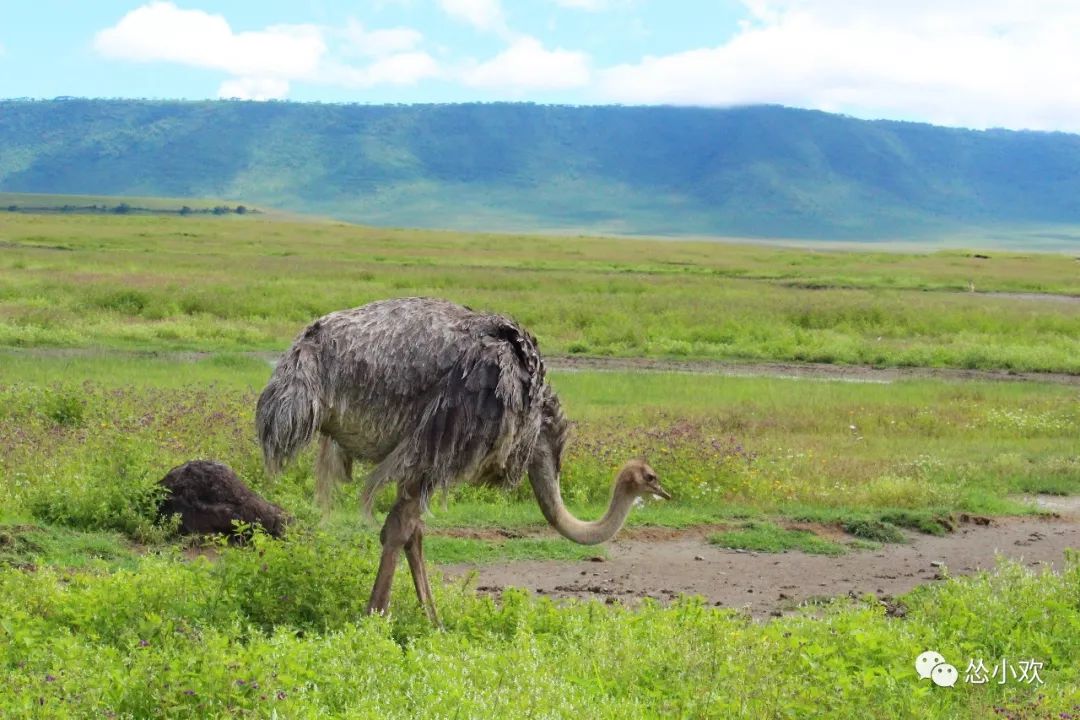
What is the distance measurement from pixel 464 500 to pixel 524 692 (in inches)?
248

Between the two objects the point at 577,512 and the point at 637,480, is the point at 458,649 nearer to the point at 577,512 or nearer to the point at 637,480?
the point at 637,480

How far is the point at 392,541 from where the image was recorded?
7578 millimetres

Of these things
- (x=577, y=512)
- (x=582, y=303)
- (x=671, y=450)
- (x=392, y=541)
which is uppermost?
(x=392, y=541)

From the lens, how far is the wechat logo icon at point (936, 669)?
658cm

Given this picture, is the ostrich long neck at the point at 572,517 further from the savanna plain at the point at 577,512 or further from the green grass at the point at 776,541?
the green grass at the point at 776,541

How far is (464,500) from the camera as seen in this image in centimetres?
1224

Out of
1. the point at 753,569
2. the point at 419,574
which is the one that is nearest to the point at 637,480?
the point at 419,574

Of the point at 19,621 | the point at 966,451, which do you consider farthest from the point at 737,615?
the point at 966,451

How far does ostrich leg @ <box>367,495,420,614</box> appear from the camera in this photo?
7508mm

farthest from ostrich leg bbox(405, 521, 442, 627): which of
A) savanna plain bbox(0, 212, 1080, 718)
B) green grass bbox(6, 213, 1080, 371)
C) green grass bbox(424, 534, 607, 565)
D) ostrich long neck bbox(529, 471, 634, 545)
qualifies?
green grass bbox(6, 213, 1080, 371)

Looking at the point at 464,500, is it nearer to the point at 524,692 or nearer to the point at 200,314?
the point at 524,692

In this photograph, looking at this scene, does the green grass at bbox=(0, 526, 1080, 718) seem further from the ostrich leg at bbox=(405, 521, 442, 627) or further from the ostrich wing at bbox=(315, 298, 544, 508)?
the ostrich wing at bbox=(315, 298, 544, 508)

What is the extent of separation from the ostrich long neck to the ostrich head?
87 mm

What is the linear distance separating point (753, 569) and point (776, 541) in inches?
33.0
